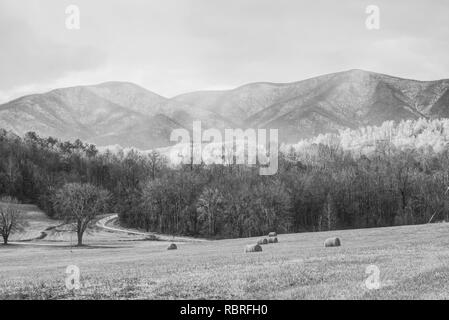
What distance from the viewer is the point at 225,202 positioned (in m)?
131

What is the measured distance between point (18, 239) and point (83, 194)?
26789 mm

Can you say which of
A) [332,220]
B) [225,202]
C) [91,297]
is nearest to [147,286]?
[91,297]

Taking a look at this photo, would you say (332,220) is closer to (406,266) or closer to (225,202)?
(225,202)

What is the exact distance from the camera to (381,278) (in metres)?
21.4

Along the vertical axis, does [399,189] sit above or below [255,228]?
above

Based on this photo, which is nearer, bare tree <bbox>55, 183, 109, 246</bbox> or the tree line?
bare tree <bbox>55, 183, 109, 246</bbox>

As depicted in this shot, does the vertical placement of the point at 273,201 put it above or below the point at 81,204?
below

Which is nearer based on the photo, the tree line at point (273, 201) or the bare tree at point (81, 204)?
the bare tree at point (81, 204)

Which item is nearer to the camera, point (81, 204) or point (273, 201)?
point (81, 204)

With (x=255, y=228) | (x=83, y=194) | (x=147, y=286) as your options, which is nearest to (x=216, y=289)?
(x=147, y=286)

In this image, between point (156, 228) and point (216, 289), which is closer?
point (216, 289)
